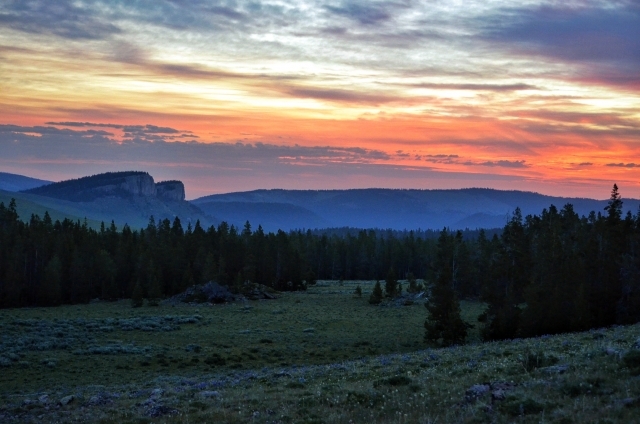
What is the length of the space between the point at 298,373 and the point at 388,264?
396 feet

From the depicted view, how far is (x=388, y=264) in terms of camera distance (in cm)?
14588

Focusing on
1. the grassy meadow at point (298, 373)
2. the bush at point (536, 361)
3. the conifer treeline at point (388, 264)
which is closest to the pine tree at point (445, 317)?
the conifer treeline at point (388, 264)

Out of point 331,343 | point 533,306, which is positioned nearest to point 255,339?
point 331,343

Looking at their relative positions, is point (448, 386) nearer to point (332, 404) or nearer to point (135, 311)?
point (332, 404)

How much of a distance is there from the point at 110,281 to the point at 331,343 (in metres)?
65.5

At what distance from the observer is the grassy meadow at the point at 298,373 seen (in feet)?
46.1

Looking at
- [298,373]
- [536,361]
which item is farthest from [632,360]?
[298,373]

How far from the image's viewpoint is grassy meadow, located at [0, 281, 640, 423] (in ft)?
46.1

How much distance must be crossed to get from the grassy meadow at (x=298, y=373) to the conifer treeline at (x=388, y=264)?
7.15 metres

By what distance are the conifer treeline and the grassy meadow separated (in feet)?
23.4

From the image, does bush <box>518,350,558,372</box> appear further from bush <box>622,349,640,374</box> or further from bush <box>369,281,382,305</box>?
bush <box>369,281,382,305</box>

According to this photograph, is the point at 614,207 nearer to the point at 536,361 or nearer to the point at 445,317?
the point at 445,317

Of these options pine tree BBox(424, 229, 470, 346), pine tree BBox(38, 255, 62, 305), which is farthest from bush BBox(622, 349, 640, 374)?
pine tree BBox(38, 255, 62, 305)

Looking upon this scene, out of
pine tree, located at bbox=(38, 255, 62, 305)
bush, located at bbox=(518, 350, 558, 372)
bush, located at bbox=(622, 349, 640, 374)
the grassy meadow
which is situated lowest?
pine tree, located at bbox=(38, 255, 62, 305)
